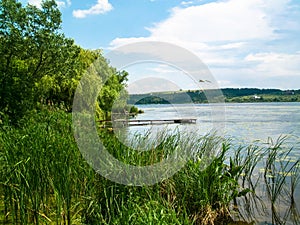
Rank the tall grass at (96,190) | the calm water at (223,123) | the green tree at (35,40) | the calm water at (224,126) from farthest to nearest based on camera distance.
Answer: the green tree at (35,40) < the calm water at (223,123) < the calm water at (224,126) < the tall grass at (96,190)

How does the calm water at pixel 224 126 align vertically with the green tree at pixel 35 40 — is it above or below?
below

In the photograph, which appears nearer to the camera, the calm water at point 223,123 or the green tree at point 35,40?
the calm water at point 223,123

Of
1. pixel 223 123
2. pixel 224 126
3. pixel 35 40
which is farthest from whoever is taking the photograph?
pixel 35 40

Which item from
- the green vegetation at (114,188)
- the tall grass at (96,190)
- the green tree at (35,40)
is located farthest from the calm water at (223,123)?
the green tree at (35,40)

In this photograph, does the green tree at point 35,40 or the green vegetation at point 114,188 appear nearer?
the green vegetation at point 114,188

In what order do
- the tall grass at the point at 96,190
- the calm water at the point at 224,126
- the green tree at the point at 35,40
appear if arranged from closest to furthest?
the tall grass at the point at 96,190 < the calm water at the point at 224,126 < the green tree at the point at 35,40

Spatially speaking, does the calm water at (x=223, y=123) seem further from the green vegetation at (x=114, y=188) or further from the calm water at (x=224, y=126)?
the green vegetation at (x=114, y=188)

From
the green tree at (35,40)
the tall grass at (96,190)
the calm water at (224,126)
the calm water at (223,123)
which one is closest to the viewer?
the tall grass at (96,190)

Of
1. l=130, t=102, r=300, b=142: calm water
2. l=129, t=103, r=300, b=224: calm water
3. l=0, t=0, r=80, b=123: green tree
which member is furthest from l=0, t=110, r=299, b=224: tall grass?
l=0, t=0, r=80, b=123: green tree

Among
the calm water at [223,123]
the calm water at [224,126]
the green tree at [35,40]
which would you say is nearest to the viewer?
the calm water at [224,126]

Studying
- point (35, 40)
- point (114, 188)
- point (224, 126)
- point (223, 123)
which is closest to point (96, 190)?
point (114, 188)

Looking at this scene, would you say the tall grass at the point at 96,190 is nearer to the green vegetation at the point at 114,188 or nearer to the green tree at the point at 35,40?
the green vegetation at the point at 114,188

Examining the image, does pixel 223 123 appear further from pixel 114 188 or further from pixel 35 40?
pixel 35 40

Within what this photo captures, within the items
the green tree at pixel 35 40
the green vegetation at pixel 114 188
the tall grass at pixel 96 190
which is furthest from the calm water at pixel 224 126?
the green tree at pixel 35 40
